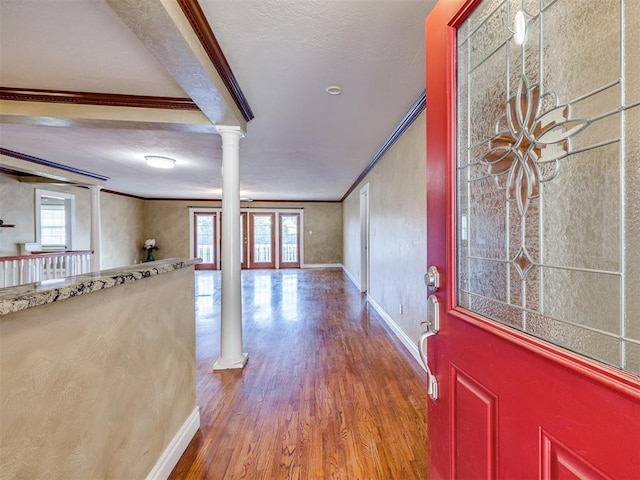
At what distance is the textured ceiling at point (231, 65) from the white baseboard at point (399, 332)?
6.99 ft

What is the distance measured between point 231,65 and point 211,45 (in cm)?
23

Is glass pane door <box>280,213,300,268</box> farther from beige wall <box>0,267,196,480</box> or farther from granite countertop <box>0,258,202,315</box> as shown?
granite countertop <box>0,258,202,315</box>

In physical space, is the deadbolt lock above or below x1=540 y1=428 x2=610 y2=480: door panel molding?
above

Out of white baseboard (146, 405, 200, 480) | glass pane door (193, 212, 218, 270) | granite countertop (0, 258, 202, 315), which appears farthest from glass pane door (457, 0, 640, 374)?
glass pane door (193, 212, 218, 270)

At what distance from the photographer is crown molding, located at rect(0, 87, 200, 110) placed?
2.14 metres

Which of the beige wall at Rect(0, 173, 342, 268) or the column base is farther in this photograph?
the beige wall at Rect(0, 173, 342, 268)

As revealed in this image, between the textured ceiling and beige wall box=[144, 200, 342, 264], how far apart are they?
5117 mm

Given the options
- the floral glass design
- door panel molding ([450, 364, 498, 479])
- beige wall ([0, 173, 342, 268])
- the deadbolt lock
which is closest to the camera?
the floral glass design

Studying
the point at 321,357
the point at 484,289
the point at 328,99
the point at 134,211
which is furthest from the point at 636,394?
the point at 134,211

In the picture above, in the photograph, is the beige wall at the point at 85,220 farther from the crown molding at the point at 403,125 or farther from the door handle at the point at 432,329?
the door handle at the point at 432,329

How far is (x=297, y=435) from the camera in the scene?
1.62 m

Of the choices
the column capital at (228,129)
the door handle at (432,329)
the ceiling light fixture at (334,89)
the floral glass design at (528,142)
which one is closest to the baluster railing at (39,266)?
the column capital at (228,129)

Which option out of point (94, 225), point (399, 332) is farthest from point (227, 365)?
point (94, 225)

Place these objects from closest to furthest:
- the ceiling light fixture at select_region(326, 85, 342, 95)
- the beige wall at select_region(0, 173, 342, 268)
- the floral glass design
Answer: the floral glass design
the ceiling light fixture at select_region(326, 85, 342, 95)
the beige wall at select_region(0, 173, 342, 268)
